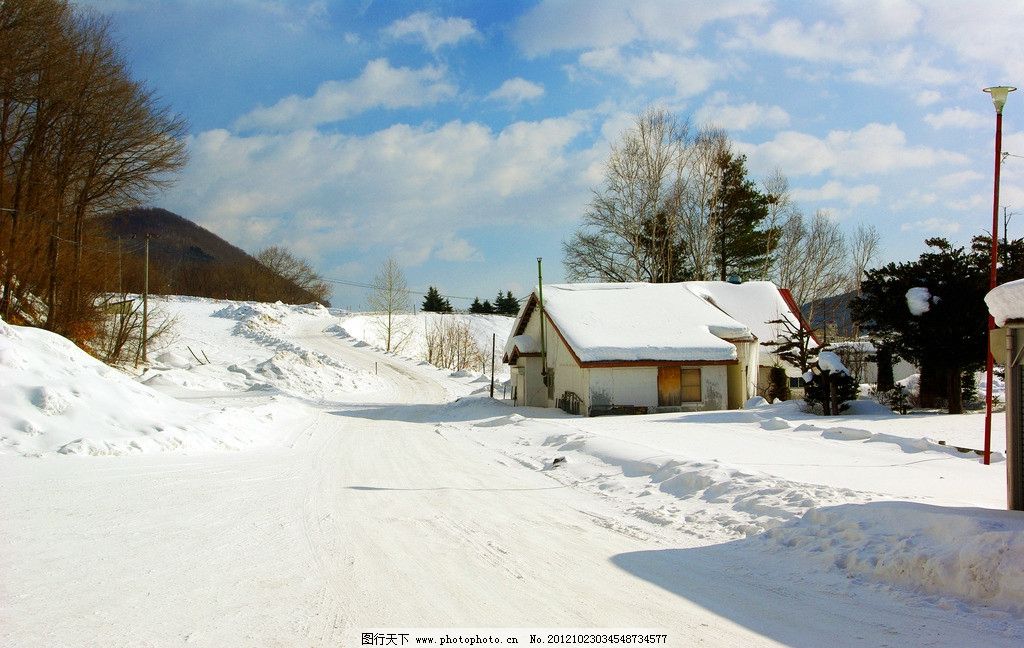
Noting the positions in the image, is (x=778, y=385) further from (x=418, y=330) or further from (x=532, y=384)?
(x=418, y=330)

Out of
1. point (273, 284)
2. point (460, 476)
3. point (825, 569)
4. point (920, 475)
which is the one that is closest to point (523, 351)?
point (460, 476)

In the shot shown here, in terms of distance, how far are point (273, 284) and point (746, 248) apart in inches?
3133

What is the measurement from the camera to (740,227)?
49.7m

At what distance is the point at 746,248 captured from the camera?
49.7 meters

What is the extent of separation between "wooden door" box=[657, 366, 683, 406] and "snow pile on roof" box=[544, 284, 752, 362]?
71 centimetres

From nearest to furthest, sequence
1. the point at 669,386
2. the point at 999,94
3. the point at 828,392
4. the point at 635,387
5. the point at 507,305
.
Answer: the point at 999,94 < the point at 828,392 < the point at 635,387 < the point at 669,386 < the point at 507,305

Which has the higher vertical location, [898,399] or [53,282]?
[53,282]

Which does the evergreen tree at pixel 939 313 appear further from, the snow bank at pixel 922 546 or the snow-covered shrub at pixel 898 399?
the snow bank at pixel 922 546

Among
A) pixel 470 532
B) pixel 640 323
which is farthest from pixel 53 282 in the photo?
pixel 470 532

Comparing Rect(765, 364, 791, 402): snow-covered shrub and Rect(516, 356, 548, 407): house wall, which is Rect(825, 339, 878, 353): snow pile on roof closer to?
Rect(765, 364, 791, 402): snow-covered shrub

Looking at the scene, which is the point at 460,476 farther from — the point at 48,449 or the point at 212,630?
the point at 212,630

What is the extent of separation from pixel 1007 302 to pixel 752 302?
3042cm

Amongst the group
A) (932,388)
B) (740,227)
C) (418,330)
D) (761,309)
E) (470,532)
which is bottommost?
(470,532)

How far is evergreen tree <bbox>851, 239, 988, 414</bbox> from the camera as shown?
74.4 feet
